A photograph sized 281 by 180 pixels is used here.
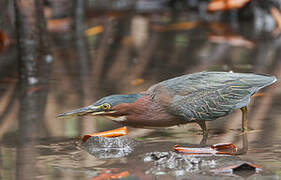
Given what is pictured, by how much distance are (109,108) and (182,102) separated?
0.62 metres

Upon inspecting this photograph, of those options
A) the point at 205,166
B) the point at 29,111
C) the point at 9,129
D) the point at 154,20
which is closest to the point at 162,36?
the point at 154,20

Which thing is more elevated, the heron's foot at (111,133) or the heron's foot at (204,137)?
the heron's foot at (111,133)

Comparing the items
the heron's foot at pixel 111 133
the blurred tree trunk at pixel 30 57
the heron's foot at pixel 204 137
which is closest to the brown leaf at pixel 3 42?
the blurred tree trunk at pixel 30 57

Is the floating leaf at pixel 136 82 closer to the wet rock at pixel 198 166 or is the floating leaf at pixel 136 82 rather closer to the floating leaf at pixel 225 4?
the wet rock at pixel 198 166

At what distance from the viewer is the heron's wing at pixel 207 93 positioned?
16.4 ft

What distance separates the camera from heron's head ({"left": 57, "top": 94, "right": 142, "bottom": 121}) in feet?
16.2

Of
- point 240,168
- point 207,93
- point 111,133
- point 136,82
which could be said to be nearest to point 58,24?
point 136,82

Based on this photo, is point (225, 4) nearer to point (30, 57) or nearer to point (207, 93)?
point (30, 57)

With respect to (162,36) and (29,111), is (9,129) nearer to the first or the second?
(29,111)

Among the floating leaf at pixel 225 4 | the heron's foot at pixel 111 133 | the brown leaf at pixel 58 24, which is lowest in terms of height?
the heron's foot at pixel 111 133

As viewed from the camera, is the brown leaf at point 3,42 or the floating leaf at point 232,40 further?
the brown leaf at point 3,42

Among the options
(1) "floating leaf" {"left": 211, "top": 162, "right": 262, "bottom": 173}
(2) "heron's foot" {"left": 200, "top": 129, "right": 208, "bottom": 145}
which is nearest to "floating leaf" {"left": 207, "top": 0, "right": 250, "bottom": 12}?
(2) "heron's foot" {"left": 200, "top": 129, "right": 208, "bottom": 145}

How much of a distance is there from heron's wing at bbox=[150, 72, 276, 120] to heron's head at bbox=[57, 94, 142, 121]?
0.94ft

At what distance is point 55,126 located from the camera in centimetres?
573
